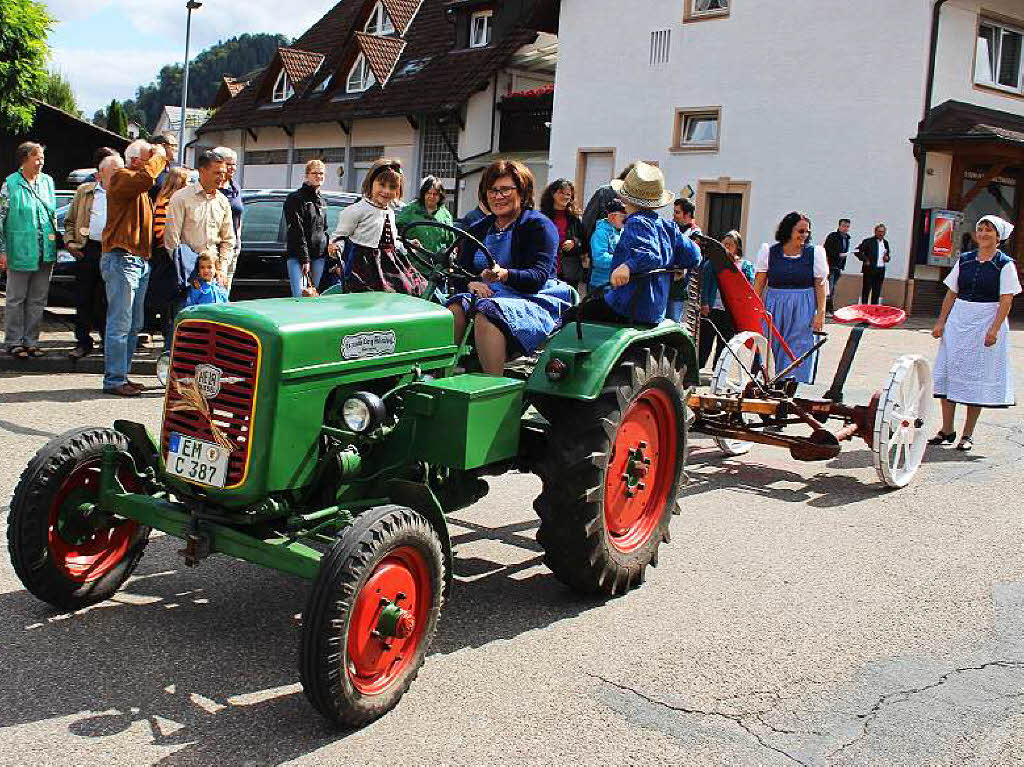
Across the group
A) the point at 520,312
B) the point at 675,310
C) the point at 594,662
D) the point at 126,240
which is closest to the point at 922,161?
the point at 675,310

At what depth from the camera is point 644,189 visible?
5.01 meters

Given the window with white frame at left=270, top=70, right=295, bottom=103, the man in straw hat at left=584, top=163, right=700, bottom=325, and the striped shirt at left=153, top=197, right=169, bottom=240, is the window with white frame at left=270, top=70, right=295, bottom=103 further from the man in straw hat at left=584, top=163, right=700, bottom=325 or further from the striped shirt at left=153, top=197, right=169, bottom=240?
the man in straw hat at left=584, top=163, right=700, bottom=325

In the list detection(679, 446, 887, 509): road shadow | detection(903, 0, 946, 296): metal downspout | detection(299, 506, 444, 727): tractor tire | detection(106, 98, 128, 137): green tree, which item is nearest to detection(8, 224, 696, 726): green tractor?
detection(299, 506, 444, 727): tractor tire

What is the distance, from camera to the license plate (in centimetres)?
370

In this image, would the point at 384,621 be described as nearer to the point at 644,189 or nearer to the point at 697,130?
the point at 644,189

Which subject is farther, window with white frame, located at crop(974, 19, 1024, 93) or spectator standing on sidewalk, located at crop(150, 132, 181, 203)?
window with white frame, located at crop(974, 19, 1024, 93)

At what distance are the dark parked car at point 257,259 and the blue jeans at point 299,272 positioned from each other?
821 millimetres

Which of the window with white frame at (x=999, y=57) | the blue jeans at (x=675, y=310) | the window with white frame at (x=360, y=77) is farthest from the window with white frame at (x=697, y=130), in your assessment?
the blue jeans at (x=675, y=310)

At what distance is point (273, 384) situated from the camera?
11.8 feet

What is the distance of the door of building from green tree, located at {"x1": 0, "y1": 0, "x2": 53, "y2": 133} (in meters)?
14.9

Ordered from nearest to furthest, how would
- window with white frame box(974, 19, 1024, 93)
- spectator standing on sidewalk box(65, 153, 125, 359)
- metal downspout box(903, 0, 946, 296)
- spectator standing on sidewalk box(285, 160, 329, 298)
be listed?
spectator standing on sidewalk box(65, 153, 125, 359) < spectator standing on sidewalk box(285, 160, 329, 298) < metal downspout box(903, 0, 946, 296) < window with white frame box(974, 19, 1024, 93)

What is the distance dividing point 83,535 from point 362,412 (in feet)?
4.11

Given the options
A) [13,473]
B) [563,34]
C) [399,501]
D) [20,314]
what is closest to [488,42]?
[563,34]

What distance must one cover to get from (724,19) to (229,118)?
68.9 feet
